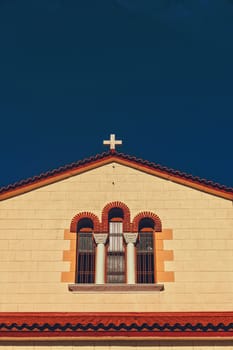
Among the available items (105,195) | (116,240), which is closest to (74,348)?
(116,240)

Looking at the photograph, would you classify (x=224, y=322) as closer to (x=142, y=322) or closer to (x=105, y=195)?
(x=142, y=322)

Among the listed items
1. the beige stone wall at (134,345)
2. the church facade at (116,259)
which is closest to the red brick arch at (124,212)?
the church facade at (116,259)

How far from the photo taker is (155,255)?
56.0 ft

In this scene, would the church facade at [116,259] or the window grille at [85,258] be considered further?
the window grille at [85,258]

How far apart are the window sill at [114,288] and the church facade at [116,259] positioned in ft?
0.10

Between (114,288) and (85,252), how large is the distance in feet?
5.01

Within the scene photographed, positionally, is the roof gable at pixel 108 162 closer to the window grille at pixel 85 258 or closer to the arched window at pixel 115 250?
the arched window at pixel 115 250

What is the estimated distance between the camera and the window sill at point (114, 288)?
1644cm

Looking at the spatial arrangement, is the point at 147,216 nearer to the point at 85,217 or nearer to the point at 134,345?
the point at 85,217

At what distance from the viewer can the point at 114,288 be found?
16.5m

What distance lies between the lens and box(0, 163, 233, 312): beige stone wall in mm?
16328

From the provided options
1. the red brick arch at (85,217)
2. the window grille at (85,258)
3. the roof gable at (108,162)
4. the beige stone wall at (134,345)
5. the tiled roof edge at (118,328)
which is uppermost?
the roof gable at (108,162)

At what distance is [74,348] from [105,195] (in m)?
5.05

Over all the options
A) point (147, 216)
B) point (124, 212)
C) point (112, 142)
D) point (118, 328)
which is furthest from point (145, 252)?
point (112, 142)
